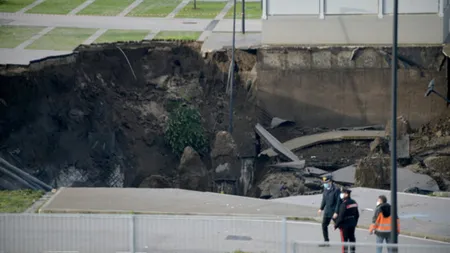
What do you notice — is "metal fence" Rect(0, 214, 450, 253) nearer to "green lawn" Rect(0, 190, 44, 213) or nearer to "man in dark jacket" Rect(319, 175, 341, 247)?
"man in dark jacket" Rect(319, 175, 341, 247)

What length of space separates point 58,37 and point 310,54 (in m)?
10.4

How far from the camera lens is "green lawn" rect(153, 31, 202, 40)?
47.6 metres

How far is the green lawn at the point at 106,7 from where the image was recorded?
53625 millimetres

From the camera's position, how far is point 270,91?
151ft

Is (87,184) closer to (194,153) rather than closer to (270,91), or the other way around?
(194,153)

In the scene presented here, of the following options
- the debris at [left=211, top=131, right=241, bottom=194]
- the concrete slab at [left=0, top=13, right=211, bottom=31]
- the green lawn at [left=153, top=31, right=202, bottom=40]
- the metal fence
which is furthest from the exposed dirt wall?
the metal fence

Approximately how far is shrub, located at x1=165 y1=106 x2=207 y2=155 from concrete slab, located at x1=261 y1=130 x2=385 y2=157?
2.64 meters

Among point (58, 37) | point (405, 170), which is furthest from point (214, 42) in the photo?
point (405, 170)

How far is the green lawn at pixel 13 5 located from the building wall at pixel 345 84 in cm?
1412

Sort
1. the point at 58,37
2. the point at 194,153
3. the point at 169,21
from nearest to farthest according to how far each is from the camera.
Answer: the point at 194,153
the point at 58,37
the point at 169,21

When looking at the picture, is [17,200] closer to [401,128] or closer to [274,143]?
[274,143]

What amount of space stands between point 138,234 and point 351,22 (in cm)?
2586

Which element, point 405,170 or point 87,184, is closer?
point 405,170

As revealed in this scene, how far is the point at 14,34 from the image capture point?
48.7 m
